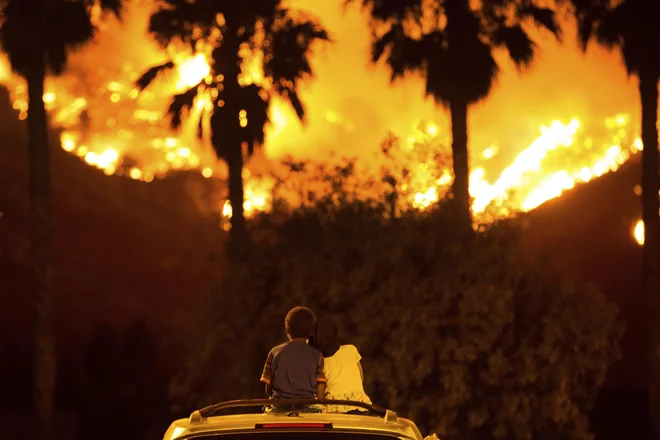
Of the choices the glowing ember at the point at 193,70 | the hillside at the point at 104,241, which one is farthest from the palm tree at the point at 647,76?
the hillside at the point at 104,241

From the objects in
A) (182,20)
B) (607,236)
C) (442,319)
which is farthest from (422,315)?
(607,236)

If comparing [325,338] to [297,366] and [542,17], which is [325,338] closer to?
[297,366]

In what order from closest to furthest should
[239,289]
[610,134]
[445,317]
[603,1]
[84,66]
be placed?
[445,317]
[239,289]
[603,1]
[610,134]
[84,66]

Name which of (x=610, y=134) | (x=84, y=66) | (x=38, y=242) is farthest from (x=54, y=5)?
(x=84, y=66)

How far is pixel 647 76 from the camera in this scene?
26812mm

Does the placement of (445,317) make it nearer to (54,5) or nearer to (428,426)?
(428,426)

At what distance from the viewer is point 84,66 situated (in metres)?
60.4

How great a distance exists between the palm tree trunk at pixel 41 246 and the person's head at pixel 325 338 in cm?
1791

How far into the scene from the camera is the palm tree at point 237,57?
27.5m

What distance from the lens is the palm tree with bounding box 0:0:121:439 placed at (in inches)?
1016

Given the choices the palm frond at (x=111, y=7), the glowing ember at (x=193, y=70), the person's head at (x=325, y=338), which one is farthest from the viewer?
the glowing ember at (x=193, y=70)

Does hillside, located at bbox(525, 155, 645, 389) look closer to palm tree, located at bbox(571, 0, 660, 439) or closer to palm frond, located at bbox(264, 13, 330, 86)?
palm tree, located at bbox(571, 0, 660, 439)

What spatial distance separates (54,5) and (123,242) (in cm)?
2441

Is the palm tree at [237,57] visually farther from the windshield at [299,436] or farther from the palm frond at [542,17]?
the windshield at [299,436]
